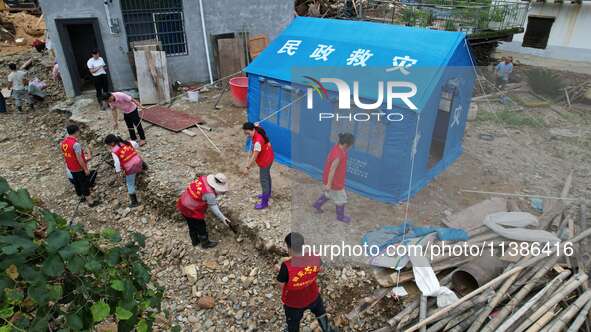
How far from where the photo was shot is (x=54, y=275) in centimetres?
161

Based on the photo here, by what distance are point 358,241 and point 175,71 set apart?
863cm

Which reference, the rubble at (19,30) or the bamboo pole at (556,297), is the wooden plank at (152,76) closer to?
the rubble at (19,30)

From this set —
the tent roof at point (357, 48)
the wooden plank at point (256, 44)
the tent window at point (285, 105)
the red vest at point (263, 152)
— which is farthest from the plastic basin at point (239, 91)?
the red vest at point (263, 152)

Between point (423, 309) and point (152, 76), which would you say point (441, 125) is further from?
point (152, 76)

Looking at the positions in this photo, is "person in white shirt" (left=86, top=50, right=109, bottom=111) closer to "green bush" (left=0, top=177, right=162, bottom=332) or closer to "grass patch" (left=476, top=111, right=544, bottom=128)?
"green bush" (left=0, top=177, right=162, bottom=332)

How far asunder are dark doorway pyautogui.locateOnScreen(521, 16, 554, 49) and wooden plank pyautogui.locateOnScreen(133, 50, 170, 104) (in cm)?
1708

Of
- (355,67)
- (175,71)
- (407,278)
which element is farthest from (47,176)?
(407,278)

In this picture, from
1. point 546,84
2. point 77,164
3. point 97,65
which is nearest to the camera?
point 77,164

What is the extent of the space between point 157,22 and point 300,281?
32.2ft

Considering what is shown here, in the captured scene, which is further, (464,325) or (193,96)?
(193,96)

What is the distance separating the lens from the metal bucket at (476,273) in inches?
180

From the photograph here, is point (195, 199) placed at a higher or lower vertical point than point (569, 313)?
higher

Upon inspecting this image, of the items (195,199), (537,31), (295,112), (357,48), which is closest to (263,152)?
(195,199)

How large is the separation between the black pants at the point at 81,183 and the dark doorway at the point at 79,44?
4.98 metres
